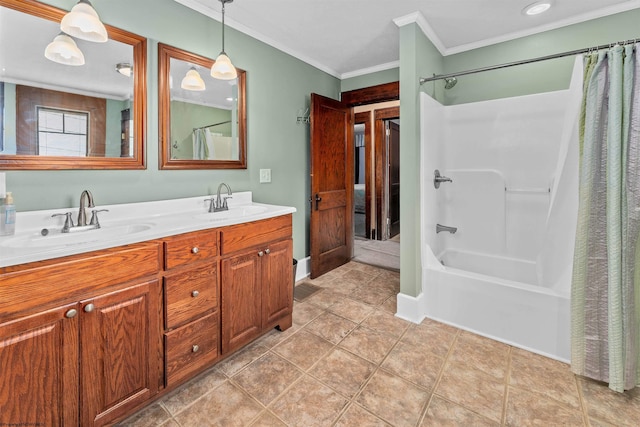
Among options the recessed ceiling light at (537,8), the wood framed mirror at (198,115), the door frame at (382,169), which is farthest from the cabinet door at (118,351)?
the door frame at (382,169)

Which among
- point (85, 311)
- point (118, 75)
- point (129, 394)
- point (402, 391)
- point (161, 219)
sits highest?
point (118, 75)

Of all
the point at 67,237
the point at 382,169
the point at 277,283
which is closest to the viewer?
the point at 67,237

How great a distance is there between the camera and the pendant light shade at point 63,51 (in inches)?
57.4

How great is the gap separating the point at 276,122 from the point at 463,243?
84.7 inches

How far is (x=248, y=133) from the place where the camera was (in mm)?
2459

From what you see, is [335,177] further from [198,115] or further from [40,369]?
[40,369]

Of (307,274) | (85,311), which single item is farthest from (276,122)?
(85,311)

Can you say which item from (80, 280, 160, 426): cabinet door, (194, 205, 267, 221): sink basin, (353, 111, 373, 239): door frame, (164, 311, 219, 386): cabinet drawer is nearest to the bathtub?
(194, 205, 267, 221): sink basin

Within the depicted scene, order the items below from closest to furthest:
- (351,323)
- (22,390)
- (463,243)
→ 1. (22,390)
2. (351,323)
3. (463,243)

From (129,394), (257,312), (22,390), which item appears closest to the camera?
(22,390)

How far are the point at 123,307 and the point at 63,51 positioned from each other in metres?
1.31

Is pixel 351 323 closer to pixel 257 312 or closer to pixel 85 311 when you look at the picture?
pixel 257 312

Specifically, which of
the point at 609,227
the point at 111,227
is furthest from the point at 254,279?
the point at 609,227

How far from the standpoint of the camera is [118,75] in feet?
5.49
